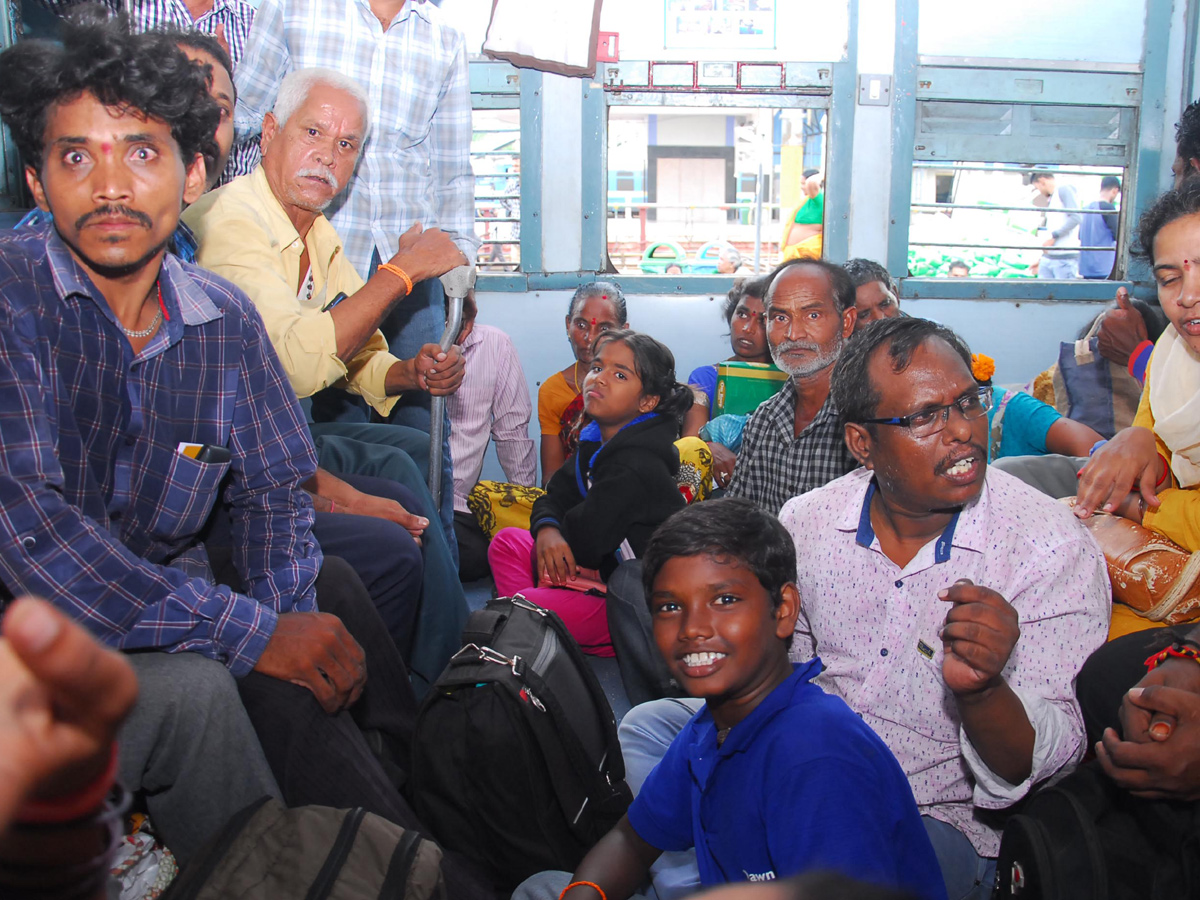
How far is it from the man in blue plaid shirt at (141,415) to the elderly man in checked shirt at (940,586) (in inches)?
35.0

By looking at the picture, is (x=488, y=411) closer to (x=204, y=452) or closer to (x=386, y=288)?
(x=386, y=288)

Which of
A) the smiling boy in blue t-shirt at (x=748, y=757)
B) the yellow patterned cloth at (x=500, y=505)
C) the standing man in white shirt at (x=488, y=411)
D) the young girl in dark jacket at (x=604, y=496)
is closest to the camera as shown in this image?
the smiling boy in blue t-shirt at (x=748, y=757)

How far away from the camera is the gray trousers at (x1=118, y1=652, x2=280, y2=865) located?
4.42 ft

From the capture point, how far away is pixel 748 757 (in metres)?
1.32

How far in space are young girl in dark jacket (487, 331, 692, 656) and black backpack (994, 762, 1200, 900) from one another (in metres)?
1.40

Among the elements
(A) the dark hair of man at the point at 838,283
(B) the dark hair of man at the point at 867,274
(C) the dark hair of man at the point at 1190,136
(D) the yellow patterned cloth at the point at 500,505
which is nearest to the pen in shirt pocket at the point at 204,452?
(A) the dark hair of man at the point at 838,283

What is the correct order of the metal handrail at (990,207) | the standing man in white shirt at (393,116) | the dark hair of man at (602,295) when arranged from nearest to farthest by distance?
the standing man in white shirt at (393,116) < the dark hair of man at (602,295) < the metal handrail at (990,207)

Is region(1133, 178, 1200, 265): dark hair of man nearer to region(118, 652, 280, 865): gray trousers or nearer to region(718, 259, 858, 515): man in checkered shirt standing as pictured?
region(718, 259, 858, 515): man in checkered shirt standing

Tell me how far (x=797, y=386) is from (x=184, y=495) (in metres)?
1.58

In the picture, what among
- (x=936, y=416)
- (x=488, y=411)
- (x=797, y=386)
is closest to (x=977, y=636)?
(x=936, y=416)

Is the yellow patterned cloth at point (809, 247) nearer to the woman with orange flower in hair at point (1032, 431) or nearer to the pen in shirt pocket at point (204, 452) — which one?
the woman with orange flower in hair at point (1032, 431)

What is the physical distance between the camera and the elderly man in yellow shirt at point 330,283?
7.28 ft

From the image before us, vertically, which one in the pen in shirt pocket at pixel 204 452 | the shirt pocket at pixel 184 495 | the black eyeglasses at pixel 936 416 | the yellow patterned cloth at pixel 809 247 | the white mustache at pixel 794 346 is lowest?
the shirt pocket at pixel 184 495

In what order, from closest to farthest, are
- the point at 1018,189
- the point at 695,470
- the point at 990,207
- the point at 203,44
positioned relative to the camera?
the point at 203,44, the point at 695,470, the point at 990,207, the point at 1018,189
